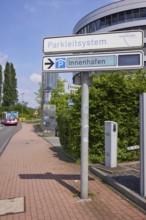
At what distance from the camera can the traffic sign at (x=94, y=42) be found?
6125 mm

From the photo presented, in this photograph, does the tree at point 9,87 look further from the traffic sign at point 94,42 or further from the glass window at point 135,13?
the traffic sign at point 94,42

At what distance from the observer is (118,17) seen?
5322 cm

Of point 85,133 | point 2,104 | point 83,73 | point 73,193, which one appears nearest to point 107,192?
point 73,193

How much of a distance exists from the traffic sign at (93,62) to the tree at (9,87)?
3791 inches

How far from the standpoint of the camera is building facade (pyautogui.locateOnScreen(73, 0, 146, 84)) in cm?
4997

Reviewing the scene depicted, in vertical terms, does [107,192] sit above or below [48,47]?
below

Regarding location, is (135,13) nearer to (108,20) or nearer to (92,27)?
(108,20)

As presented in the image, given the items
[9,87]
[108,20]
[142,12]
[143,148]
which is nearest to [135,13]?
[142,12]

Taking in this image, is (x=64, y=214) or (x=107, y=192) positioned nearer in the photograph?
(x=64, y=214)

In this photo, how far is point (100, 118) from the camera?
10242 mm

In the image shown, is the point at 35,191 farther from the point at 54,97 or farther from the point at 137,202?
the point at 54,97

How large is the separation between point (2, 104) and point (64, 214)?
10030cm

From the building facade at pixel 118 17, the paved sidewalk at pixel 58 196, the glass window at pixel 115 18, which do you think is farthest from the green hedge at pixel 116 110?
the glass window at pixel 115 18

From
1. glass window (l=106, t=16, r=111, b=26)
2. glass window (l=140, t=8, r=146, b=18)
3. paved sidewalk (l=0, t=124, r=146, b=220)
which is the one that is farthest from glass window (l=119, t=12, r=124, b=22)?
paved sidewalk (l=0, t=124, r=146, b=220)
